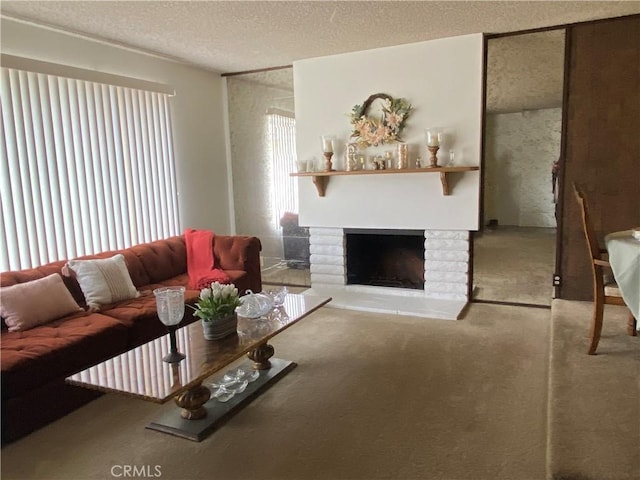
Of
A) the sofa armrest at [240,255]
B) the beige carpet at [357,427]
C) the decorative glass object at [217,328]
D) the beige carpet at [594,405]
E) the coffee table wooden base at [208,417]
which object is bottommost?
the beige carpet at [357,427]

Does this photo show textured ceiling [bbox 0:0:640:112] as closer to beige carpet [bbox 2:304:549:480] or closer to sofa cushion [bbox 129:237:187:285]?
sofa cushion [bbox 129:237:187:285]

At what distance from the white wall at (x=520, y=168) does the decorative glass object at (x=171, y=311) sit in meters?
6.20

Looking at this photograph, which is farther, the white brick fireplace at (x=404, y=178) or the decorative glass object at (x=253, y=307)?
the white brick fireplace at (x=404, y=178)

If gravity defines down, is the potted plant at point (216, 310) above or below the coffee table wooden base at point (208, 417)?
above

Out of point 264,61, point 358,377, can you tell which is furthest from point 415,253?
point 264,61

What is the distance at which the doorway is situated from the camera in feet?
14.2

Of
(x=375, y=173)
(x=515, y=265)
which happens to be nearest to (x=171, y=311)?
(x=375, y=173)

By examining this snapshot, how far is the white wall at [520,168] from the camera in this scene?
739 cm

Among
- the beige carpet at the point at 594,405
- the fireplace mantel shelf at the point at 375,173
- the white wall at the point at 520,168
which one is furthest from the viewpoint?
the white wall at the point at 520,168

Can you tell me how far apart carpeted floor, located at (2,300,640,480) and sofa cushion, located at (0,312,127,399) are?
0.87ft

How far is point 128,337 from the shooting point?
296 centimetres

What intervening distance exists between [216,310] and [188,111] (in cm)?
313

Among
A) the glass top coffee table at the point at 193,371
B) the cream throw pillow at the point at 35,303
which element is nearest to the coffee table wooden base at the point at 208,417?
the glass top coffee table at the point at 193,371

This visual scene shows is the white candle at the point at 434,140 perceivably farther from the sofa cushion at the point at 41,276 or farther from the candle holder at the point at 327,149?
the sofa cushion at the point at 41,276
